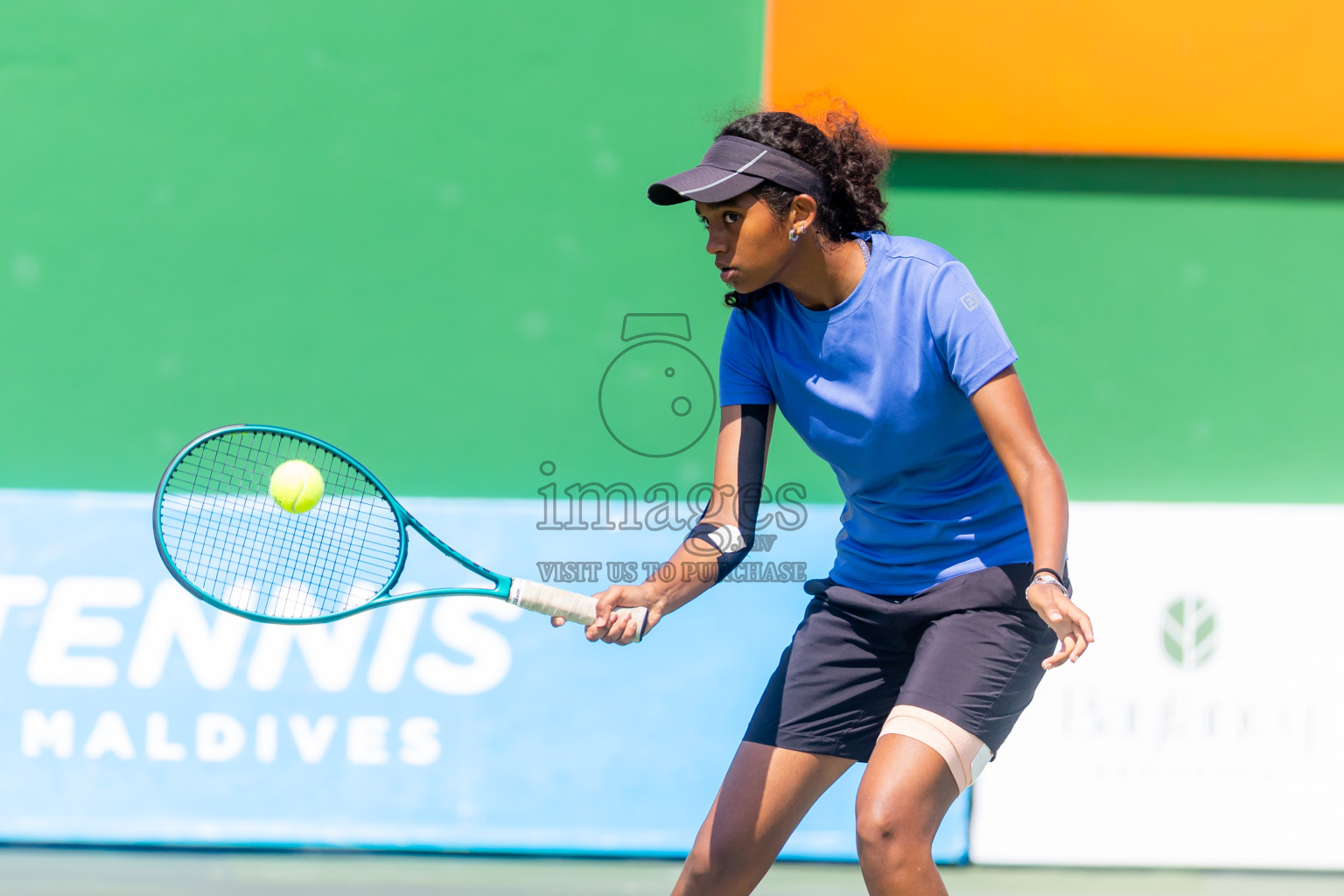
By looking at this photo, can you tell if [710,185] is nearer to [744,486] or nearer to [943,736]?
[744,486]

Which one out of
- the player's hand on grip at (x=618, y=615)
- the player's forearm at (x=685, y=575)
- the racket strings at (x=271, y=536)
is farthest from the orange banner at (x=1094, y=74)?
the player's hand on grip at (x=618, y=615)

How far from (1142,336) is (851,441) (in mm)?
1948

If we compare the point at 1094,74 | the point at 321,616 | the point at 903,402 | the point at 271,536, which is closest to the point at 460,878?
the point at 271,536

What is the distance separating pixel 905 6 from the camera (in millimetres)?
3408

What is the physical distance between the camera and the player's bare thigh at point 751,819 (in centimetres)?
191

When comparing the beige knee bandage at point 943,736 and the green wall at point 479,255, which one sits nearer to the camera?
the beige knee bandage at point 943,736

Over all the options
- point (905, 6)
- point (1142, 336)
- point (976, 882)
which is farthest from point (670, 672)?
point (905, 6)

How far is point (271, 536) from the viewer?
310 centimetres

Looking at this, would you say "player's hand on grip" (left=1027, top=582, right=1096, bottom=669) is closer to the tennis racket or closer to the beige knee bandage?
the beige knee bandage

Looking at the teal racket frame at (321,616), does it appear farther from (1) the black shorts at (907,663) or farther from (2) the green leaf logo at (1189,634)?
(2) the green leaf logo at (1189,634)

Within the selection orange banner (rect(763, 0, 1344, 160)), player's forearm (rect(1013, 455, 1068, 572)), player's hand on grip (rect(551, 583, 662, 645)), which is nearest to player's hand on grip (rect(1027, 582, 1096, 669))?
player's forearm (rect(1013, 455, 1068, 572))

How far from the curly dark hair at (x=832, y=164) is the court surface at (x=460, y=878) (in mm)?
1769

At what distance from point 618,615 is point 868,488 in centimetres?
47

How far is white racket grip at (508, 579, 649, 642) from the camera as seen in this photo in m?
1.99
